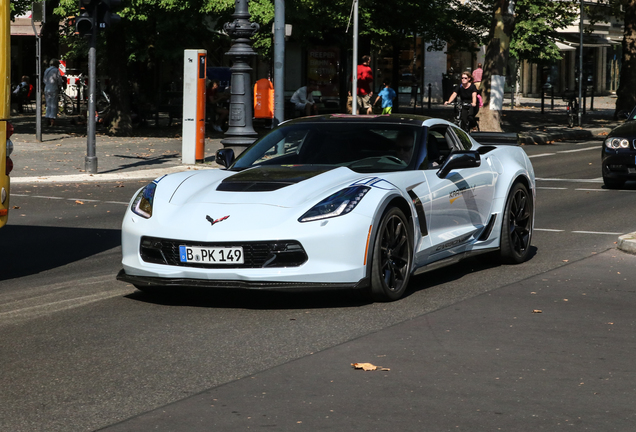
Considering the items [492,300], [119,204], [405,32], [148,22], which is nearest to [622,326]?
[492,300]

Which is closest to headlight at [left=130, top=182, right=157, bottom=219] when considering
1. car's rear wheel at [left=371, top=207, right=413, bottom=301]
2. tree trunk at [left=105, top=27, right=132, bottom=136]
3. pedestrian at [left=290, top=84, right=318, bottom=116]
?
car's rear wheel at [left=371, top=207, right=413, bottom=301]

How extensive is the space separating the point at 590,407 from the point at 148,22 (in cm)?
2381

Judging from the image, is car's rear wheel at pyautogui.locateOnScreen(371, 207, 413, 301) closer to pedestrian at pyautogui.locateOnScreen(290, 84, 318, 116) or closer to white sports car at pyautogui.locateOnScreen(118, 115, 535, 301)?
white sports car at pyautogui.locateOnScreen(118, 115, 535, 301)

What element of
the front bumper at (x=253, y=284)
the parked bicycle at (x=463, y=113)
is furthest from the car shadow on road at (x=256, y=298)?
the parked bicycle at (x=463, y=113)

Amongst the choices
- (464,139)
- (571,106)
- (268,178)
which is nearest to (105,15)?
(464,139)

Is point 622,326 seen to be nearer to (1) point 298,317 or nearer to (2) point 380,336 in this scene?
(2) point 380,336

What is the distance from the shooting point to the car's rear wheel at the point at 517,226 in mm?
8867

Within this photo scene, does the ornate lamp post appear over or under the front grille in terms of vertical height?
over

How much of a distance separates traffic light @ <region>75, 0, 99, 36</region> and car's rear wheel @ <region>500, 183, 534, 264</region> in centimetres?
1059

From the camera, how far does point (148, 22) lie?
1064 inches

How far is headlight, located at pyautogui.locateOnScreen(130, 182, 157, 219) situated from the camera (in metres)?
7.12

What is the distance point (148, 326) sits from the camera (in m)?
6.40

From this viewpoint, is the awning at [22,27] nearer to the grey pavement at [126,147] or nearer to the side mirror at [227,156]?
the grey pavement at [126,147]

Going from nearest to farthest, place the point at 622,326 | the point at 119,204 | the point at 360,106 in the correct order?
1. the point at 622,326
2. the point at 119,204
3. the point at 360,106
